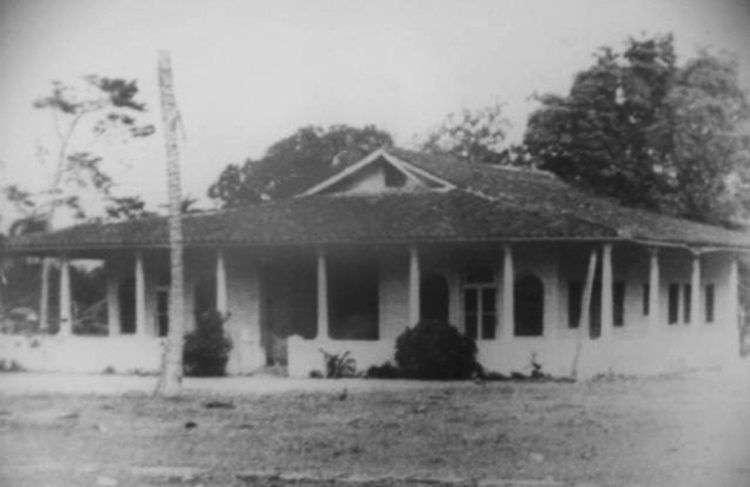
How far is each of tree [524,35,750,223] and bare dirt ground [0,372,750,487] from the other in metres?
2.65

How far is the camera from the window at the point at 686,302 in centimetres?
2103

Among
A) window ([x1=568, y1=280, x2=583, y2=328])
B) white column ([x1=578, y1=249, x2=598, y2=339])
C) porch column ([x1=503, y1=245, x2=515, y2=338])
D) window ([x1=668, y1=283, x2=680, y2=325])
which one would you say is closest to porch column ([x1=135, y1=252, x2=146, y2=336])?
porch column ([x1=503, y1=245, x2=515, y2=338])

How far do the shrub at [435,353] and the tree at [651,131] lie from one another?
260 centimetres

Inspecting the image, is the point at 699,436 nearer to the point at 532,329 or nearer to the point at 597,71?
the point at 597,71

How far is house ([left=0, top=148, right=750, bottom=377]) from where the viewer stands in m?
15.6

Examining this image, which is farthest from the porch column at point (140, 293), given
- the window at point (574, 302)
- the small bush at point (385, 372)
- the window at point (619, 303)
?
the window at point (619, 303)

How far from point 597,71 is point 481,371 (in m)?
6.00

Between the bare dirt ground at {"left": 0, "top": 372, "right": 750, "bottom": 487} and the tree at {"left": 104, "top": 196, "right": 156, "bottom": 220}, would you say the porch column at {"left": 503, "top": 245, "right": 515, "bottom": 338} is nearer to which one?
the bare dirt ground at {"left": 0, "top": 372, "right": 750, "bottom": 487}

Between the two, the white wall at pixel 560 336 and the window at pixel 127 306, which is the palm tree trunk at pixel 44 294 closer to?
the window at pixel 127 306

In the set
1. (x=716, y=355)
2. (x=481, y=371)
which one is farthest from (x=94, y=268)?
(x=716, y=355)

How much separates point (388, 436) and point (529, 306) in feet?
23.7

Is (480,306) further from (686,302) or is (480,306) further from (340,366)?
(686,302)

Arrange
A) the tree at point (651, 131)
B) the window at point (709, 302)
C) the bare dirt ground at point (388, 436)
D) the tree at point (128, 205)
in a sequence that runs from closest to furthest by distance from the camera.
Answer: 1. the bare dirt ground at point (388, 436)
2. the tree at point (651, 131)
3. the tree at point (128, 205)
4. the window at point (709, 302)

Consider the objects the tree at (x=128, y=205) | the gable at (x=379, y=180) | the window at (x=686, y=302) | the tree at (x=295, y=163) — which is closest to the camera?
the tree at (x=295, y=163)
